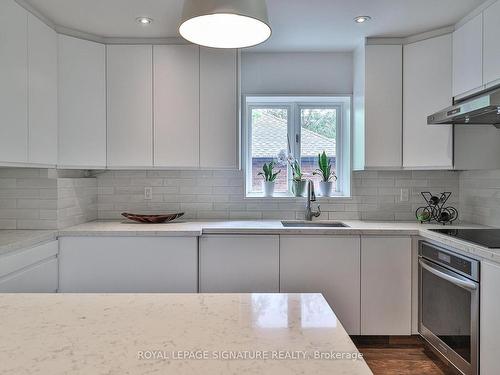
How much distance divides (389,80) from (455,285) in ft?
5.24

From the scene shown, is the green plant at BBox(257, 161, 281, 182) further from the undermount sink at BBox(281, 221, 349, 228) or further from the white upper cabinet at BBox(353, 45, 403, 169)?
the white upper cabinet at BBox(353, 45, 403, 169)

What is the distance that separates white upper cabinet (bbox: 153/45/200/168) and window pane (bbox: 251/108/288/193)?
65 centimetres

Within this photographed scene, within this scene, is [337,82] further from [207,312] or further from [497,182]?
[207,312]

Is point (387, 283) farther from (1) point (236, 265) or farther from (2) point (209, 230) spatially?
(2) point (209, 230)

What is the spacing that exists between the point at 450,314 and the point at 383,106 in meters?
1.57

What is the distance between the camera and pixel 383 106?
9.52 feet

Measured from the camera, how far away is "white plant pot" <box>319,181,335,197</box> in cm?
322

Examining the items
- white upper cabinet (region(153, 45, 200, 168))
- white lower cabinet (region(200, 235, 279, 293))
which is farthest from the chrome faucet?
white upper cabinet (region(153, 45, 200, 168))

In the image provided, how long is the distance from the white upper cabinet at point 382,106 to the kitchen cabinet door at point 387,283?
0.65 meters

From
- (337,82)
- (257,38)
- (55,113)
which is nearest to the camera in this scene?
(257,38)

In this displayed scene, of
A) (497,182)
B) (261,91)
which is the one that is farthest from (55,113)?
(497,182)

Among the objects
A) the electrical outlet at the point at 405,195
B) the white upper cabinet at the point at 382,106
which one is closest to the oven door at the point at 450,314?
the electrical outlet at the point at 405,195

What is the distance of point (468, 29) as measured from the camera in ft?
8.16

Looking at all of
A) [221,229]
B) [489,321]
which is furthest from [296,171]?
[489,321]
